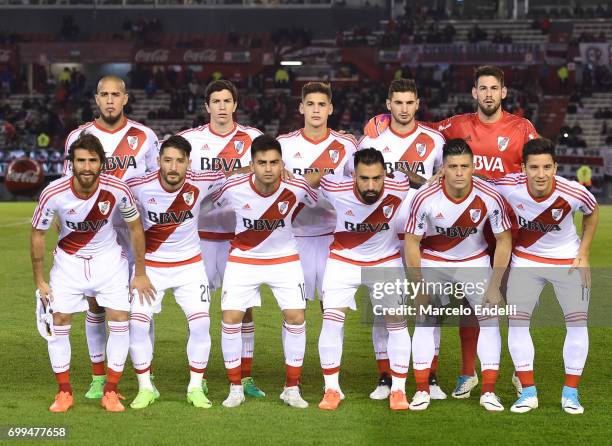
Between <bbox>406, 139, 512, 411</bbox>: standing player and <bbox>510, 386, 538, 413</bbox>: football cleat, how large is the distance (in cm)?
13

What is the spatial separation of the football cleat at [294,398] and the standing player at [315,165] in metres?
0.95

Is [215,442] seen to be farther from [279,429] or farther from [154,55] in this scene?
[154,55]

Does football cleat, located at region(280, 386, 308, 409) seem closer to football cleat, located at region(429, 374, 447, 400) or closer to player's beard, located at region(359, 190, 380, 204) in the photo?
football cleat, located at region(429, 374, 447, 400)

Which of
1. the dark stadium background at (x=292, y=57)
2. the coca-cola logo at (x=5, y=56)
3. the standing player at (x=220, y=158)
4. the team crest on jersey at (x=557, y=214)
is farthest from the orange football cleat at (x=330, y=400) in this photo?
the coca-cola logo at (x=5, y=56)

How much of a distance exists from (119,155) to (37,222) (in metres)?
1.27

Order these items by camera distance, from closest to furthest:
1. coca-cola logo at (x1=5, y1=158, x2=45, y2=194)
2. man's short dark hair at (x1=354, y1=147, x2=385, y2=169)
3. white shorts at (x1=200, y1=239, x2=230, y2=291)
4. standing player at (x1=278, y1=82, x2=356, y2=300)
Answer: man's short dark hair at (x1=354, y1=147, x2=385, y2=169) < standing player at (x1=278, y1=82, x2=356, y2=300) < white shorts at (x1=200, y1=239, x2=230, y2=291) < coca-cola logo at (x1=5, y1=158, x2=45, y2=194)

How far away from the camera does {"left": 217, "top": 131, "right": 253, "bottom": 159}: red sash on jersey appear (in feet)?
29.5

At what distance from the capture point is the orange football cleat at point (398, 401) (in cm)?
793

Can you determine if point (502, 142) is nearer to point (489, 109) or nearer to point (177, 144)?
point (489, 109)

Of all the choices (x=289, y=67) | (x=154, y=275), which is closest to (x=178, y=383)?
(x=154, y=275)

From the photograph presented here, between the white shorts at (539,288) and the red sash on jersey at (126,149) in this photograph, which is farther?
the red sash on jersey at (126,149)

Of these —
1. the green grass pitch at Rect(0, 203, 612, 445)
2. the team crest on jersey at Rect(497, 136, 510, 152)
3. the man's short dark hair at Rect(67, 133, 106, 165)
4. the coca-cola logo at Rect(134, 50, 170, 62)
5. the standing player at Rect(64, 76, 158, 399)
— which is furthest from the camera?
the coca-cola logo at Rect(134, 50, 170, 62)

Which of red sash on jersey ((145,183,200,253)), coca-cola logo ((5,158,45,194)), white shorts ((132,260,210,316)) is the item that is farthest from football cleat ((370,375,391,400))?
coca-cola logo ((5,158,45,194))

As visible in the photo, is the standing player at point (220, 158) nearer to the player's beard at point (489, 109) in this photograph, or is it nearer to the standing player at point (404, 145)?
the standing player at point (404, 145)
